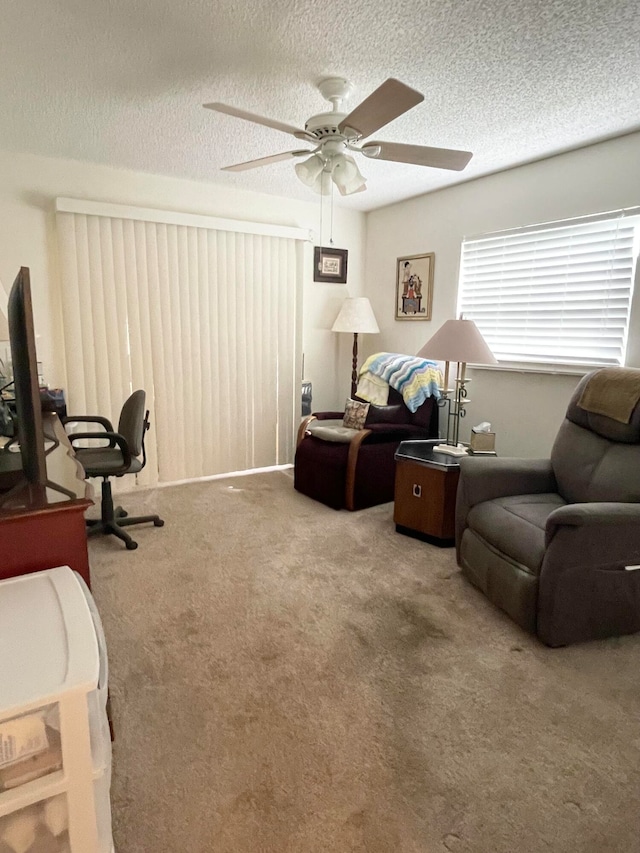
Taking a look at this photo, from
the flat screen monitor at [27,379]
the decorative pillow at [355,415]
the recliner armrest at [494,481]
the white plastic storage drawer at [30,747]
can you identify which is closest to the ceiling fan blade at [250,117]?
the flat screen monitor at [27,379]

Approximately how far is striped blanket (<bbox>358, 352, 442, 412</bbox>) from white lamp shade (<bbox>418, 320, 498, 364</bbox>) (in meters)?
0.62

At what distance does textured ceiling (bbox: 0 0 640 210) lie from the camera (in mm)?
1716

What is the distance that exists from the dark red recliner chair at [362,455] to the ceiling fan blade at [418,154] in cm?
177

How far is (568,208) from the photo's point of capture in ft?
9.93

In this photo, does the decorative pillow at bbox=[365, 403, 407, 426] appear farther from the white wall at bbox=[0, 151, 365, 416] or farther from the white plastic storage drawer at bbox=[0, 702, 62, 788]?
the white plastic storage drawer at bbox=[0, 702, 62, 788]

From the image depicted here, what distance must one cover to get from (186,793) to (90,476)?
1891 millimetres

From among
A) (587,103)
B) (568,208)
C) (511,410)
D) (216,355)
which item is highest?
(587,103)

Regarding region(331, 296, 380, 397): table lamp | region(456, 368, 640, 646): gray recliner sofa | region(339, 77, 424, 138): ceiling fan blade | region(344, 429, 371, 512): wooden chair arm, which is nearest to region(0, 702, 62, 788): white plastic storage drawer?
region(456, 368, 640, 646): gray recliner sofa

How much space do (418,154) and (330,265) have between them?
2.45 meters

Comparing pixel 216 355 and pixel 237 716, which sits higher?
pixel 216 355

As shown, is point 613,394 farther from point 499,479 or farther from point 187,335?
point 187,335

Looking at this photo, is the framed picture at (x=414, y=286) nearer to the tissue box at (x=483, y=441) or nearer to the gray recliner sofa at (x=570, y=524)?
the tissue box at (x=483, y=441)

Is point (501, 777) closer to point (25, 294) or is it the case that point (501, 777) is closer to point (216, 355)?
point (25, 294)

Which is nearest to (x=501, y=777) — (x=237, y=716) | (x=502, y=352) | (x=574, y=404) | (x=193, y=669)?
(x=237, y=716)
